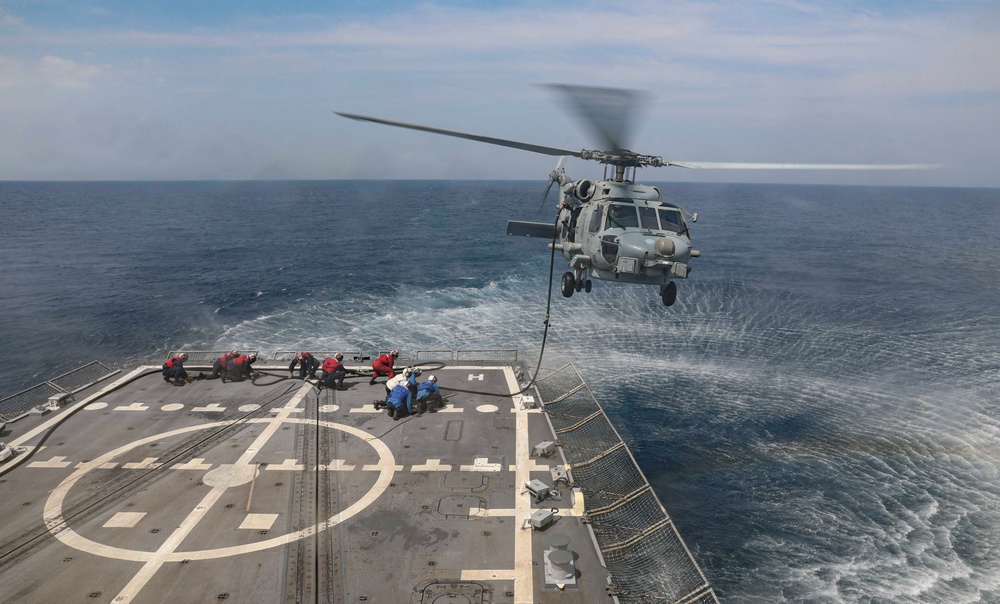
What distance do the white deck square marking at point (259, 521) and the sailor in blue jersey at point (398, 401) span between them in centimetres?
763

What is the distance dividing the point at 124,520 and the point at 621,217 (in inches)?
764

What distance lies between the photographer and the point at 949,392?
3538cm

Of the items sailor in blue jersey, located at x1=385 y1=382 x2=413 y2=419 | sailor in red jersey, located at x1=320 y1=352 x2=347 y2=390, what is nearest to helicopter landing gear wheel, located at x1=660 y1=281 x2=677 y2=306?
sailor in blue jersey, located at x1=385 y1=382 x2=413 y2=419

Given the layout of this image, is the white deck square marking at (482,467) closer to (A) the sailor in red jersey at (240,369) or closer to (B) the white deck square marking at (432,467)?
(B) the white deck square marking at (432,467)

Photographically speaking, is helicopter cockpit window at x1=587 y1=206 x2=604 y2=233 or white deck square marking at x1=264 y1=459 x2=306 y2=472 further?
helicopter cockpit window at x1=587 y1=206 x2=604 y2=233

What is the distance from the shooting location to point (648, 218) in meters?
20.3

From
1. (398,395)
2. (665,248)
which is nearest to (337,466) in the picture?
(398,395)

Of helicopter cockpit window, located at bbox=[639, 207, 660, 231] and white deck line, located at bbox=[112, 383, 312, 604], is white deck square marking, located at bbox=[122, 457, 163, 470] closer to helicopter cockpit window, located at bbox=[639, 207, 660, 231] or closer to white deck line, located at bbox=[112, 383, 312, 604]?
white deck line, located at bbox=[112, 383, 312, 604]

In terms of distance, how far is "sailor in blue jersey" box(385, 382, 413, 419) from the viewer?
24.6m

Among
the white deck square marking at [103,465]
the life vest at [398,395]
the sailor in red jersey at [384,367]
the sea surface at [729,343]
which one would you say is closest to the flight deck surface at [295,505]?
the white deck square marking at [103,465]

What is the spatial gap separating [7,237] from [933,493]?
432 ft

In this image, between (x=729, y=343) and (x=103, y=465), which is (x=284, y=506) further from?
(x=729, y=343)

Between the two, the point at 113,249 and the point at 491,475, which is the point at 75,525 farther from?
the point at 113,249

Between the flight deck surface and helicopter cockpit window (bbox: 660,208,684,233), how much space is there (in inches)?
343
